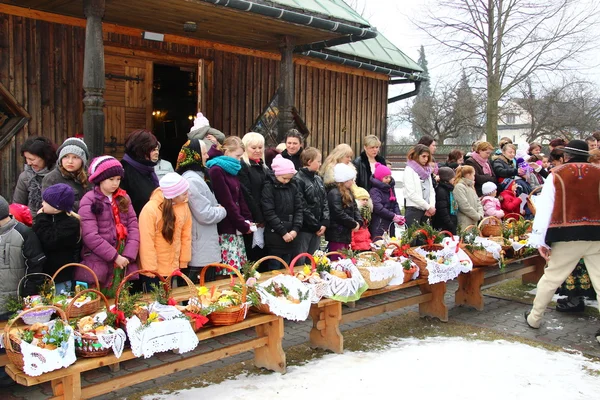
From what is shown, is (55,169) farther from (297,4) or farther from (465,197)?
(465,197)

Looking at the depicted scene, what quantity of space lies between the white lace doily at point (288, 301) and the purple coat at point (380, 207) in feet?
8.60

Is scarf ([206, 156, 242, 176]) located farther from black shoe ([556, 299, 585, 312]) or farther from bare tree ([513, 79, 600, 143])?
bare tree ([513, 79, 600, 143])

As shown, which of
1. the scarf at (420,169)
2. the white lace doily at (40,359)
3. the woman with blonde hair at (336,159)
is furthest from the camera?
the scarf at (420,169)

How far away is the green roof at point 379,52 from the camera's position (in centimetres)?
1063

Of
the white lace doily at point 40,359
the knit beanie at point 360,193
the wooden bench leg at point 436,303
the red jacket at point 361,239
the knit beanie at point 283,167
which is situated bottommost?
the wooden bench leg at point 436,303

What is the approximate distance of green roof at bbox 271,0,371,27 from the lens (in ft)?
22.2

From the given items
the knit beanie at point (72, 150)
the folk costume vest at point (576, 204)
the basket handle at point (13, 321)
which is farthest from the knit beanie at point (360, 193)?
the basket handle at point (13, 321)

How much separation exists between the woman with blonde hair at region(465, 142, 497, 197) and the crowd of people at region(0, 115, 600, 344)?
44.4 inches

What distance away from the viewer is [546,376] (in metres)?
4.62

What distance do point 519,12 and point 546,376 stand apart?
2145 cm

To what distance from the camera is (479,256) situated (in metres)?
6.36

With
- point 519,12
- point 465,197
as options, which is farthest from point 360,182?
point 519,12

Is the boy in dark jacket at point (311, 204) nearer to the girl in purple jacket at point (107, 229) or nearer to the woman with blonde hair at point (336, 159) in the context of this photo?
the woman with blonde hair at point (336, 159)

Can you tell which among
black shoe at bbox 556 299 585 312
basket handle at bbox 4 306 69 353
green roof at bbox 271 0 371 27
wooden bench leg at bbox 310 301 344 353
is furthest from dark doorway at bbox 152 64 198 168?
basket handle at bbox 4 306 69 353
